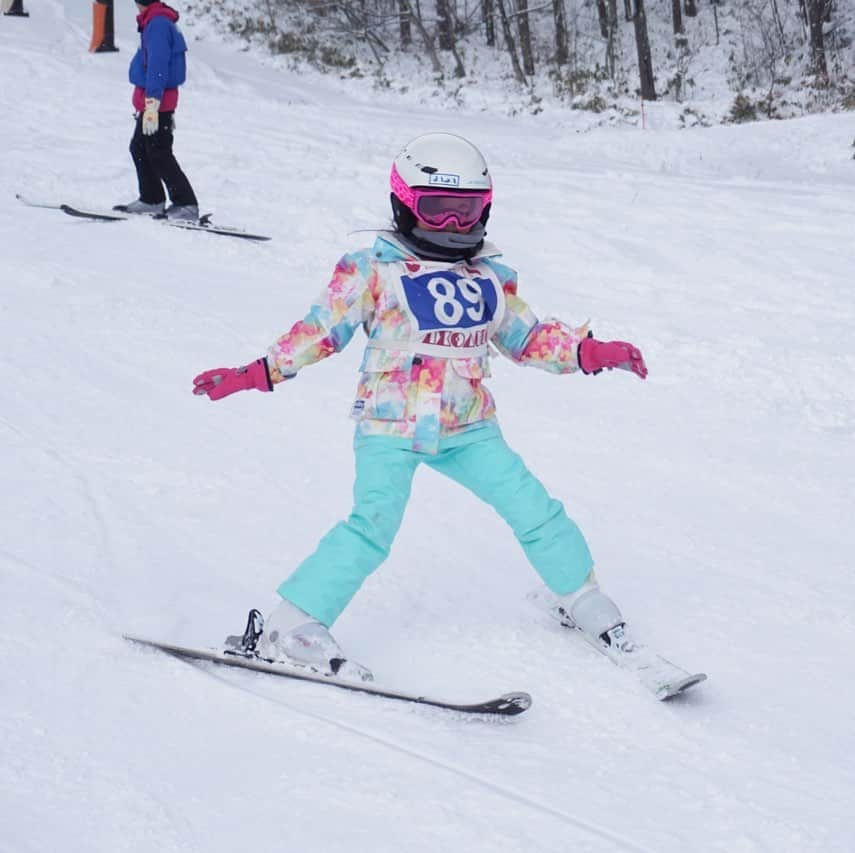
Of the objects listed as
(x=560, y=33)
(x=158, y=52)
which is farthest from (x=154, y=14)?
(x=560, y=33)

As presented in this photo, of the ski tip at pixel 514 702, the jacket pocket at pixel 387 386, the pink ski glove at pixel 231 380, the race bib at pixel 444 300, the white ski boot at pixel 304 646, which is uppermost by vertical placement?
the race bib at pixel 444 300

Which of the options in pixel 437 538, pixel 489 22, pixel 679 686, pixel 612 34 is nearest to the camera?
pixel 679 686

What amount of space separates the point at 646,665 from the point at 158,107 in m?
6.03

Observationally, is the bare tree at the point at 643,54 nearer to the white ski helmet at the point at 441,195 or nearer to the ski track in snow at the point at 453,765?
the white ski helmet at the point at 441,195

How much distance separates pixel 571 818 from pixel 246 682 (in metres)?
1.01

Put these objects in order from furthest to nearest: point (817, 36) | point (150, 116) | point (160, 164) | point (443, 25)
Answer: point (443, 25) < point (817, 36) < point (160, 164) < point (150, 116)

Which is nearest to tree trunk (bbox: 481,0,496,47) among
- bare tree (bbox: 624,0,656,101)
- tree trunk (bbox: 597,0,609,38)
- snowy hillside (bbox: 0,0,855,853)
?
tree trunk (bbox: 597,0,609,38)

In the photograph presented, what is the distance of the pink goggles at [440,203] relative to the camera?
3219mm

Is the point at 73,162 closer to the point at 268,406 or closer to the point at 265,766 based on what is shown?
the point at 268,406

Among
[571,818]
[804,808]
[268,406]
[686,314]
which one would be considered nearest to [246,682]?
[571,818]

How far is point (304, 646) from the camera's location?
125 inches

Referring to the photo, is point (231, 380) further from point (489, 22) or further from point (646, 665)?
point (489, 22)

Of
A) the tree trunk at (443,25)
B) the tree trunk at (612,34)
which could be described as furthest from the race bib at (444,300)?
the tree trunk at (443,25)

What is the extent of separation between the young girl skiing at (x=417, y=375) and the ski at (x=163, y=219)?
4919 millimetres
